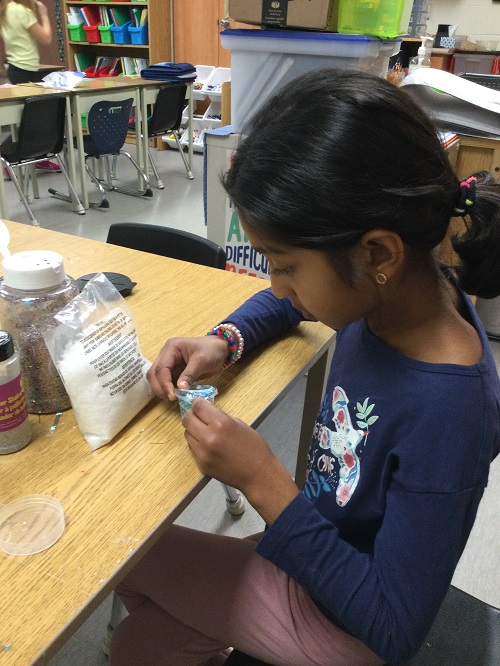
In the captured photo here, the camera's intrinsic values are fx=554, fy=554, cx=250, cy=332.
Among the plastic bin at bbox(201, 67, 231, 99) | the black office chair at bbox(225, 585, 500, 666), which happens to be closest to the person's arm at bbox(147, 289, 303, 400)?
the black office chair at bbox(225, 585, 500, 666)

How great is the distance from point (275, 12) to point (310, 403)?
3.72 feet

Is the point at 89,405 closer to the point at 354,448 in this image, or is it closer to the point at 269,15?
the point at 354,448

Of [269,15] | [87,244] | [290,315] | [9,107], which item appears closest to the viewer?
[290,315]

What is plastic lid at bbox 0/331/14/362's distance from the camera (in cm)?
58

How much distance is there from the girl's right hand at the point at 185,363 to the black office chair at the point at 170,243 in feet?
1.61

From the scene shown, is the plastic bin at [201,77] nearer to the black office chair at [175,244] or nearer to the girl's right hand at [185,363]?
the black office chair at [175,244]

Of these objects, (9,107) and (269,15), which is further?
(9,107)

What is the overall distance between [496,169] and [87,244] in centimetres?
146

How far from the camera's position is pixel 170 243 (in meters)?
1.35

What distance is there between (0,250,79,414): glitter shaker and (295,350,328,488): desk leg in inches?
19.8

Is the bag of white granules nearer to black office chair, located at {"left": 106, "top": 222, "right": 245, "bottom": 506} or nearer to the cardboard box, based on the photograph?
black office chair, located at {"left": 106, "top": 222, "right": 245, "bottom": 506}

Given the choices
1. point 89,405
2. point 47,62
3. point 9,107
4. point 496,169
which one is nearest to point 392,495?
point 89,405

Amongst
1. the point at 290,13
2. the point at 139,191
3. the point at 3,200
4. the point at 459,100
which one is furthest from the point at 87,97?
the point at 459,100

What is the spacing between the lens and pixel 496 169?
1939 mm
